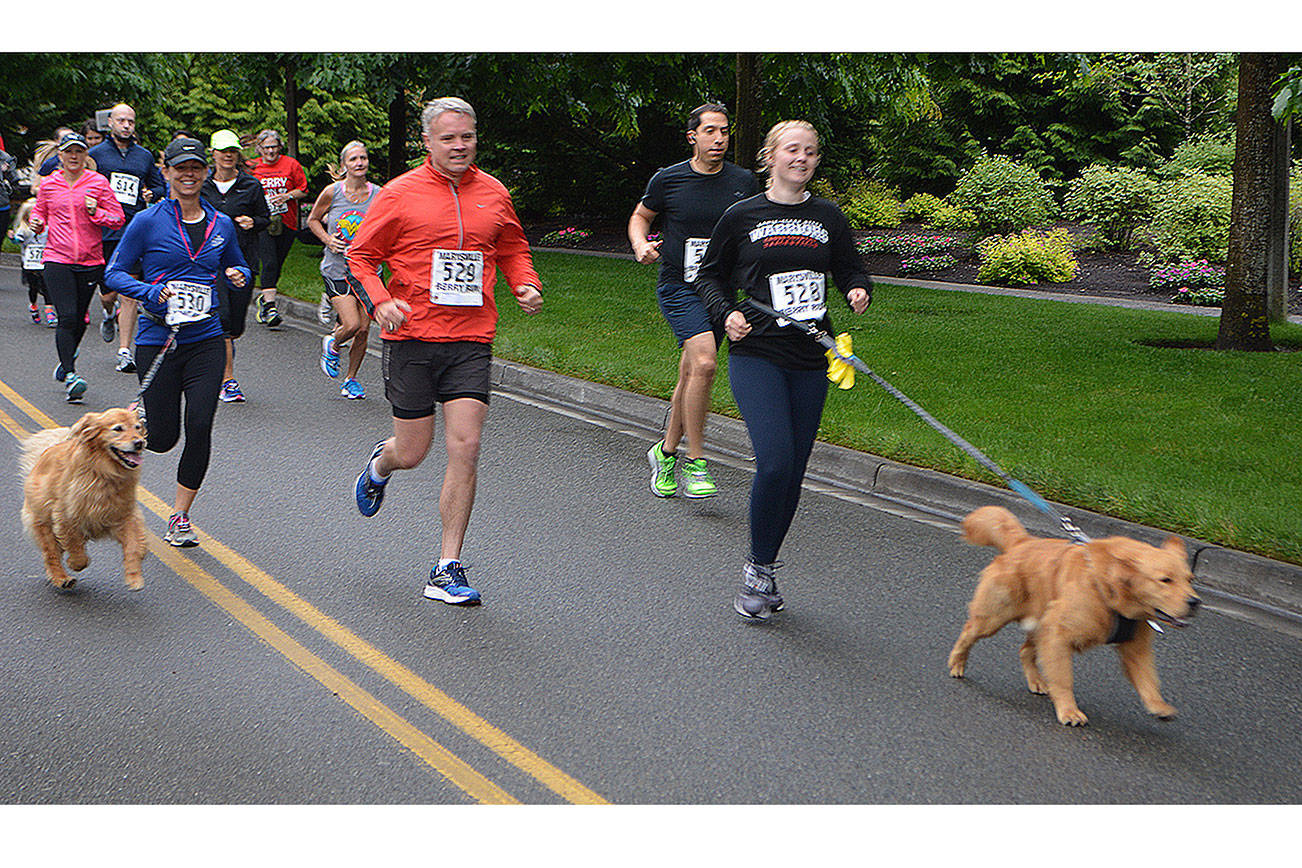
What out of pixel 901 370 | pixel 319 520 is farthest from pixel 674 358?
pixel 319 520

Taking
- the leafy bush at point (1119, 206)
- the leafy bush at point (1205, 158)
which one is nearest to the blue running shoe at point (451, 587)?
the leafy bush at point (1119, 206)

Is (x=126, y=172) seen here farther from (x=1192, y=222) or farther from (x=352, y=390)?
(x=1192, y=222)

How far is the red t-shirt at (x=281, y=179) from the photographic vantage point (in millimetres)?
13242

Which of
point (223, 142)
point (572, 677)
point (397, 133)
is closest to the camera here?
point (572, 677)

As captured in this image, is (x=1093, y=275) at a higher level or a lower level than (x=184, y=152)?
lower

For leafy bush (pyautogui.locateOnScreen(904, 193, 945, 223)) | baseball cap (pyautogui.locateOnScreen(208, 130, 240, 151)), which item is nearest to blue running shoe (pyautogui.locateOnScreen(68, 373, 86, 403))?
baseball cap (pyautogui.locateOnScreen(208, 130, 240, 151))

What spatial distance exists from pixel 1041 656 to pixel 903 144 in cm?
2334

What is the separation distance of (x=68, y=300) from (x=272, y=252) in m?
3.80

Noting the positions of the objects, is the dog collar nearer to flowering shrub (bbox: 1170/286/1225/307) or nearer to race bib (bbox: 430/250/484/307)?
race bib (bbox: 430/250/484/307)

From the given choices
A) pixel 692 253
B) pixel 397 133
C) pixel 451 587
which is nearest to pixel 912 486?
pixel 692 253

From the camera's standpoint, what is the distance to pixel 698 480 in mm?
7391

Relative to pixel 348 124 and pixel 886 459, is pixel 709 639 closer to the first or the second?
pixel 886 459

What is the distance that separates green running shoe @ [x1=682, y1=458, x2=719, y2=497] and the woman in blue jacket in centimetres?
273

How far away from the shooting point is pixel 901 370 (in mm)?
10406
